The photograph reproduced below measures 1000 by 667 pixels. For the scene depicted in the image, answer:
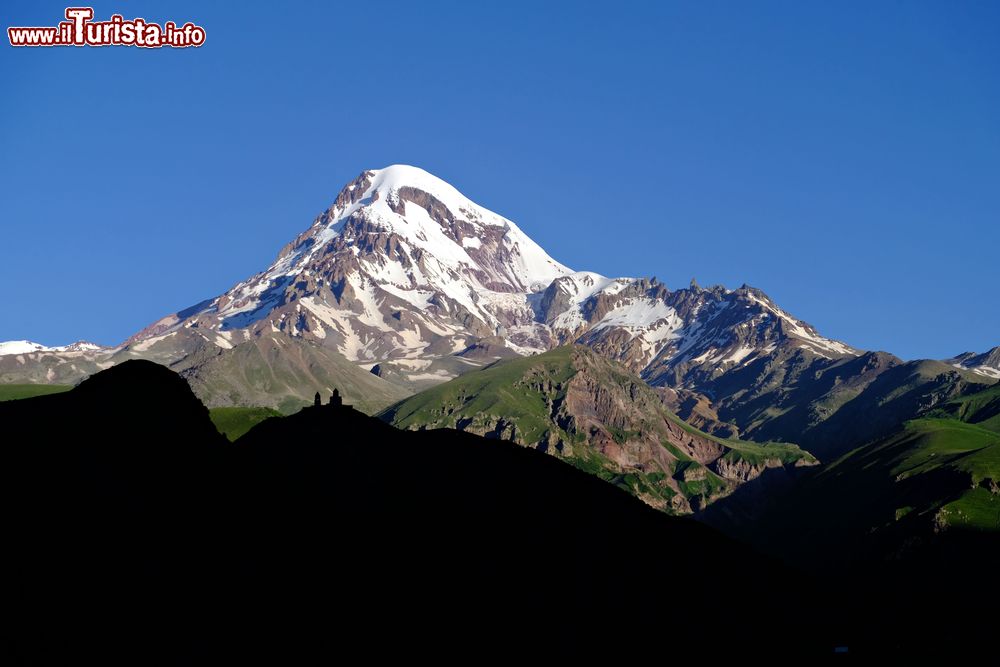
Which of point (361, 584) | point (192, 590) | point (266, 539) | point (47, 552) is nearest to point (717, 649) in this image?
point (361, 584)

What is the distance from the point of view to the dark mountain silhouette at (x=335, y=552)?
312 feet

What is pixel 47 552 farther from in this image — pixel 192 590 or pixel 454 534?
pixel 454 534

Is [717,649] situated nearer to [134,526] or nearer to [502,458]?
[502,458]

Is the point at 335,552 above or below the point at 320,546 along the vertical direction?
below

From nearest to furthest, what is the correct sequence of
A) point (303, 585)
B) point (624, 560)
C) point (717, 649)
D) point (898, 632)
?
point (303, 585)
point (717, 649)
point (624, 560)
point (898, 632)

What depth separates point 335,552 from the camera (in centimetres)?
12338

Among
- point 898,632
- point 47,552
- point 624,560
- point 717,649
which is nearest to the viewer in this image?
point 47,552

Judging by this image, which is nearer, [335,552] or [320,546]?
[320,546]

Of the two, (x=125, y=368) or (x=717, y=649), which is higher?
(x=125, y=368)

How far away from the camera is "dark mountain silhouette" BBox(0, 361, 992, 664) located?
95.1 m

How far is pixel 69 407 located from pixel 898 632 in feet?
440

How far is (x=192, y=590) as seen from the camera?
98562 millimetres

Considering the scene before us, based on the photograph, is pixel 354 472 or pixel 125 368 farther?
pixel 354 472

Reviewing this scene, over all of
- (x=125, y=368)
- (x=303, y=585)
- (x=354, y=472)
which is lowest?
(x=303, y=585)
